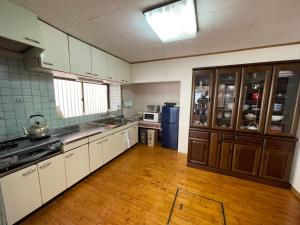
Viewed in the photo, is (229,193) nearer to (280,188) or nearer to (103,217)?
(280,188)

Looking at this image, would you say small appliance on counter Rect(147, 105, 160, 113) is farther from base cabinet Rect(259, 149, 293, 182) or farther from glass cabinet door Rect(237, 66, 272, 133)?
base cabinet Rect(259, 149, 293, 182)

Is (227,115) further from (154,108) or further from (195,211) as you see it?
(154,108)

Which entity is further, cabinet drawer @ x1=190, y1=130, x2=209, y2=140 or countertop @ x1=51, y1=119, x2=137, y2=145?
cabinet drawer @ x1=190, y1=130, x2=209, y2=140

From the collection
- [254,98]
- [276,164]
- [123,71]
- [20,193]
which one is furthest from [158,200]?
[123,71]

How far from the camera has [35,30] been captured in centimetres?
155

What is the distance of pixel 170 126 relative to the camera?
355 centimetres

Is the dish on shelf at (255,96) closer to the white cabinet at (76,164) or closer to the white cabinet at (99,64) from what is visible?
the white cabinet at (99,64)

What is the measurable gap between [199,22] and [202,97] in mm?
1378

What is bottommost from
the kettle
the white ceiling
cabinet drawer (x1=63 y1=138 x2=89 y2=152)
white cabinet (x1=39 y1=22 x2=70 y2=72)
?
cabinet drawer (x1=63 y1=138 x2=89 y2=152)

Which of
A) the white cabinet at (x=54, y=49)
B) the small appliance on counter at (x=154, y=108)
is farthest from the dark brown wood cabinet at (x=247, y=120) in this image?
the white cabinet at (x=54, y=49)

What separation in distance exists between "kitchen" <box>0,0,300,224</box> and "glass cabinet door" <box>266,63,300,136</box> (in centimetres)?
2

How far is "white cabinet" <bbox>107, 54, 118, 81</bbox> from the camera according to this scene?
293 centimetres

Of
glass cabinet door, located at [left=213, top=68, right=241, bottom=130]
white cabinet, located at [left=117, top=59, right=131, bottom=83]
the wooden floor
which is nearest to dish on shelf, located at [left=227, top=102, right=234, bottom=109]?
glass cabinet door, located at [left=213, top=68, right=241, bottom=130]

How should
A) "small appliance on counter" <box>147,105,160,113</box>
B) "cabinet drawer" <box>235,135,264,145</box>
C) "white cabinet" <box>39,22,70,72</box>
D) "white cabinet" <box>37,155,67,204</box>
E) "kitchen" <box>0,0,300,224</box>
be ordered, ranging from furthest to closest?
"small appliance on counter" <box>147,105,160,113</box>
"cabinet drawer" <box>235,135,264,145</box>
"white cabinet" <box>39,22,70,72</box>
"white cabinet" <box>37,155,67,204</box>
"kitchen" <box>0,0,300,224</box>
